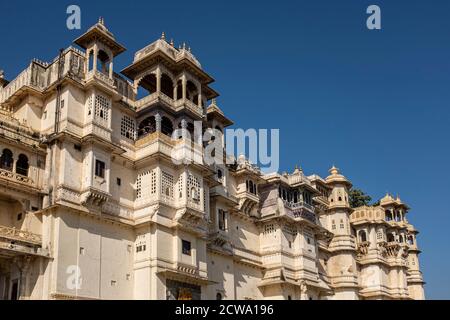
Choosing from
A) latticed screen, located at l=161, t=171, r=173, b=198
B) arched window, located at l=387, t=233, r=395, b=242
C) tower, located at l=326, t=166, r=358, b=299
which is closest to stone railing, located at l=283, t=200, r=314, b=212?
tower, located at l=326, t=166, r=358, b=299

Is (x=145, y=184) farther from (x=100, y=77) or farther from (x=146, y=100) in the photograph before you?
(x=100, y=77)

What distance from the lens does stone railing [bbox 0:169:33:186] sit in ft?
100

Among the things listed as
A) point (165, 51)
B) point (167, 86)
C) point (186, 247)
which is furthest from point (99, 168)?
point (167, 86)

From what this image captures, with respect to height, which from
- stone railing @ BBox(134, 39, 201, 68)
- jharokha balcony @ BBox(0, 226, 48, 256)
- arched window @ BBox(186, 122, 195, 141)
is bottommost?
jharokha balcony @ BBox(0, 226, 48, 256)

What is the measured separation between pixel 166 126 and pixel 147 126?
4.62ft

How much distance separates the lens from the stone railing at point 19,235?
29.0 m

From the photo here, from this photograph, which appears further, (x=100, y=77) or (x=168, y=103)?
(x=168, y=103)

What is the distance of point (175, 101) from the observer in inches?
1554

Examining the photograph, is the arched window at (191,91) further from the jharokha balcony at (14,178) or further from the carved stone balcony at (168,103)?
the jharokha balcony at (14,178)

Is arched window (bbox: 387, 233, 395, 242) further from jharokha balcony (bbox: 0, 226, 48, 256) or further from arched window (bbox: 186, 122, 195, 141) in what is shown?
jharokha balcony (bbox: 0, 226, 48, 256)

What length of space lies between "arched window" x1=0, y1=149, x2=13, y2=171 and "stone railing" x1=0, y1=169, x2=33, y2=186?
29.2 inches

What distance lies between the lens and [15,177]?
3105 centimetres

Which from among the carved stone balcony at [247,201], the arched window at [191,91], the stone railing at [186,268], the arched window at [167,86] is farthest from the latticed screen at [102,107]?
the carved stone balcony at [247,201]

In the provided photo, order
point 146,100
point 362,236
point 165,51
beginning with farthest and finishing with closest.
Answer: point 362,236 → point 165,51 → point 146,100
